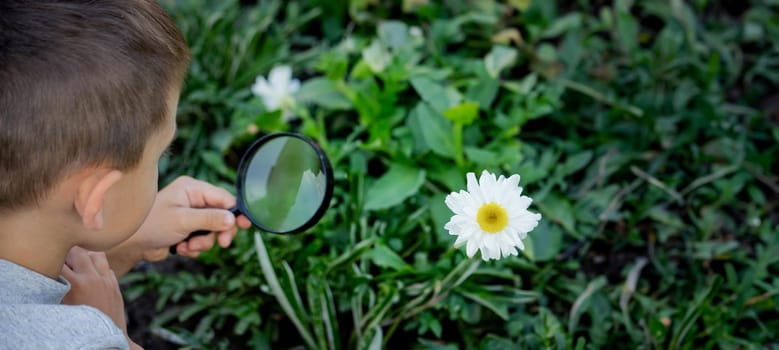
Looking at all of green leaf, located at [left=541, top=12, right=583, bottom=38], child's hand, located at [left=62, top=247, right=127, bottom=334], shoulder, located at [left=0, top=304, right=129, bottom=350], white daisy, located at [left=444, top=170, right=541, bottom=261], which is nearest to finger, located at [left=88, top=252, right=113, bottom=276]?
child's hand, located at [left=62, top=247, right=127, bottom=334]

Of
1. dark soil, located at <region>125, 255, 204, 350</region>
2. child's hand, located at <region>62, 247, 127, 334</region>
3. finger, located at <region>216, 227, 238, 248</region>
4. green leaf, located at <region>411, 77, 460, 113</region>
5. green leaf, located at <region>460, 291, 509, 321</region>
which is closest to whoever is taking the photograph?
child's hand, located at <region>62, 247, 127, 334</region>

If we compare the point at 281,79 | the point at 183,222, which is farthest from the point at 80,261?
the point at 281,79

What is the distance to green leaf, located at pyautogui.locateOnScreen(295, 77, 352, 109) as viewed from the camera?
267 cm

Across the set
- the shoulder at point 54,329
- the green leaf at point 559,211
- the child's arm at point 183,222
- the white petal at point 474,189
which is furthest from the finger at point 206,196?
the green leaf at point 559,211

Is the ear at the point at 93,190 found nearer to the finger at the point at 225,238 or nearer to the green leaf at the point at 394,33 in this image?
the finger at the point at 225,238

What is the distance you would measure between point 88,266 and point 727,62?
2112 millimetres

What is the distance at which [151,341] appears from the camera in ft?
7.52

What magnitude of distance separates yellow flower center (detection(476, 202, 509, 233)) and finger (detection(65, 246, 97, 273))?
0.83 meters

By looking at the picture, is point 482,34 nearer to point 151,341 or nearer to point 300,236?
point 300,236

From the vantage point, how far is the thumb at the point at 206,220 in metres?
1.92

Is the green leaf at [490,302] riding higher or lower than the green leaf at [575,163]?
lower

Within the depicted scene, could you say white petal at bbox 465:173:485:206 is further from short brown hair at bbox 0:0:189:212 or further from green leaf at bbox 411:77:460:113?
green leaf at bbox 411:77:460:113

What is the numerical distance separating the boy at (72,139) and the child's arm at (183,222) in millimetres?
284

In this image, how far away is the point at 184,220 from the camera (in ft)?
6.32
